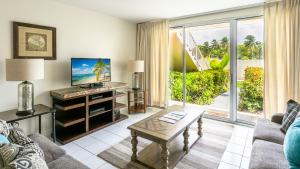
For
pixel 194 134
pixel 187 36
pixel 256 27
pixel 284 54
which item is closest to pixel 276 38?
pixel 284 54

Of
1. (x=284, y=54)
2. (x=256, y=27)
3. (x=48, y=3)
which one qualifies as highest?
(x=48, y=3)

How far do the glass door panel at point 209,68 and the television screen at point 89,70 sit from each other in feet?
6.53

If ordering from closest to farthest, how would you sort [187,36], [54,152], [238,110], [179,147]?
[54,152], [179,147], [238,110], [187,36]

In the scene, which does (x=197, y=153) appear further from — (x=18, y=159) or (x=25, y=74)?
(x=25, y=74)

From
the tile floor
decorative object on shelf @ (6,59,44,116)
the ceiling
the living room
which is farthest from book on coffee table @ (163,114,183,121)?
the ceiling

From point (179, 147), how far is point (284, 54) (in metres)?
2.35

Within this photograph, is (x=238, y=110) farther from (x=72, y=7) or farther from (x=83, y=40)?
(x=72, y=7)

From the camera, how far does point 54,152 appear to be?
5.36 ft

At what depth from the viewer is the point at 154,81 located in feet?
15.0

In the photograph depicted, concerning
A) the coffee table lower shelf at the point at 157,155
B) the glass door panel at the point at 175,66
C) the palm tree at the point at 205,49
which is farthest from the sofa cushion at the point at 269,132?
the glass door panel at the point at 175,66

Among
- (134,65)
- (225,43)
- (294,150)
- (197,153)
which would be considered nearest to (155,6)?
(134,65)

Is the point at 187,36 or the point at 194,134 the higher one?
the point at 187,36

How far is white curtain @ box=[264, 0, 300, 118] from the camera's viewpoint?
2.87 m

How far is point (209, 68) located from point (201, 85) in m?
0.47
